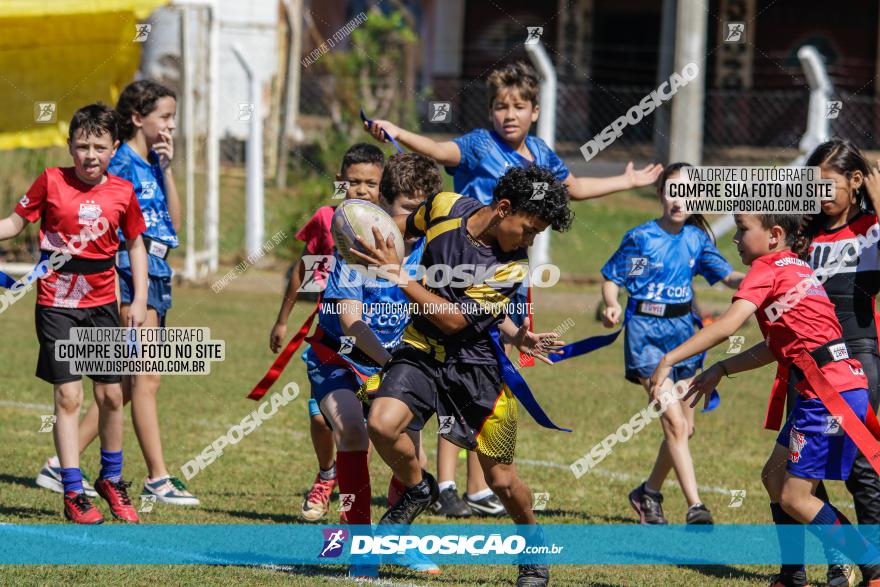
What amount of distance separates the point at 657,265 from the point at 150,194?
2864mm

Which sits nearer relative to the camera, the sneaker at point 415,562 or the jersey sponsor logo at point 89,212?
the sneaker at point 415,562

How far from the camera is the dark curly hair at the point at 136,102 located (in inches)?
280

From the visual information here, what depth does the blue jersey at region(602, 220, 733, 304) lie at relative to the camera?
733 centimetres

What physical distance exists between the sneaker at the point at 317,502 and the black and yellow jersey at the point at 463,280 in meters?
1.60

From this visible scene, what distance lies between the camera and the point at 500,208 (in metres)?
5.37

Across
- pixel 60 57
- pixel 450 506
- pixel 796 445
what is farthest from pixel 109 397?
pixel 60 57

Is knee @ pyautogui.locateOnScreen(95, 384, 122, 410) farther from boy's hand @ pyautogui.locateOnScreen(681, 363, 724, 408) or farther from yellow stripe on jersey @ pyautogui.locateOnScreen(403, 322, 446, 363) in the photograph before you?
boy's hand @ pyautogui.locateOnScreen(681, 363, 724, 408)

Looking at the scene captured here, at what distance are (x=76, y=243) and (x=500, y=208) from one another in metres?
2.35

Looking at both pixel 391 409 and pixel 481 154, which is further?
pixel 481 154

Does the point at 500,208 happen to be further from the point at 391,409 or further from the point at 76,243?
the point at 76,243

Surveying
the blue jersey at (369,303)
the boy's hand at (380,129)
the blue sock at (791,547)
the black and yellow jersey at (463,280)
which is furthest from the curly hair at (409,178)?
the blue sock at (791,547)

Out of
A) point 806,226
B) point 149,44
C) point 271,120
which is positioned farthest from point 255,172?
point 806,226

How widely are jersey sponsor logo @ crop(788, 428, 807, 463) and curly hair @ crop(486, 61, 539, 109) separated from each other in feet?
8.03

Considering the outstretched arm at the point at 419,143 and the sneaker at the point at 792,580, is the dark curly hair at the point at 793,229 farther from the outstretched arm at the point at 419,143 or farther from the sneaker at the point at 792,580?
the outstretched arm at the point at 419,143
